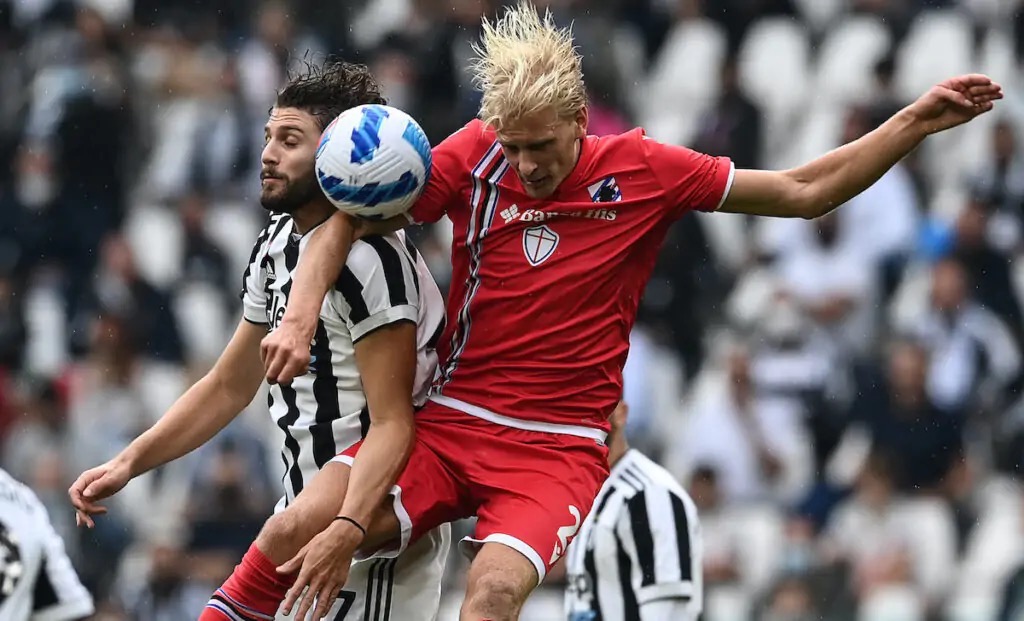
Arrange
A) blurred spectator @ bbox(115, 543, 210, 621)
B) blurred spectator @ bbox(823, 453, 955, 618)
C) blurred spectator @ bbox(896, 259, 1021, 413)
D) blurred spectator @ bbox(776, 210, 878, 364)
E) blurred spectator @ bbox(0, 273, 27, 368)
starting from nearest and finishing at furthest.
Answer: blurred spectator @ bbox(823, 453, 955, 618)
blurred spectator @ bbox(115, 543, 210, 621)
blurred spectator @ bbox(896, 259, 1021, 413)
blurred spectator @ bbox(776, 210, 878, 364)
blurred spectator @ bbox(0, 273, 27, 368)

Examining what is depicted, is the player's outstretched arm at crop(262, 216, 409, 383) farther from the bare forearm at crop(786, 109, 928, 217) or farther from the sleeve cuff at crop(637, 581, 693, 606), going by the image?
the sleeve cuff at crop(637, 581, 693, 606)

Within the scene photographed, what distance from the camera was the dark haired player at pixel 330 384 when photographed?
21.5 ft

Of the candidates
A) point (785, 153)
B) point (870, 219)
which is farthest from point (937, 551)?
point (785, 153)

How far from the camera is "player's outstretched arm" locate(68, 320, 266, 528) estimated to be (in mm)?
7168

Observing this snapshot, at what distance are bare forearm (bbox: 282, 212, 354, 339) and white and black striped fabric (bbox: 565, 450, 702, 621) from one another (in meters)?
2.04

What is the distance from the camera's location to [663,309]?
14266mm

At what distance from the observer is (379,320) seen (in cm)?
662

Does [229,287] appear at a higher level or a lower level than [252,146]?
lower

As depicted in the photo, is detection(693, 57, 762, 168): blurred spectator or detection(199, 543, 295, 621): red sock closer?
detection(199, 543, 295, 621): red sock

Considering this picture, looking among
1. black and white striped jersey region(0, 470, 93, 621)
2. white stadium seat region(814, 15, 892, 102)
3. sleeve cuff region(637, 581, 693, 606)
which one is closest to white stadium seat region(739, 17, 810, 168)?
white stadium seat region(814, 15, 892, 102)

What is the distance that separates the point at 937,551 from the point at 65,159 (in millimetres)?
8306

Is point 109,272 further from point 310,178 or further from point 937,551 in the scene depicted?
point 310,178

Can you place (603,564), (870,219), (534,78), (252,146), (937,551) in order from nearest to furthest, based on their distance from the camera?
(534,78), (603,564), (937,551), (870,219), (252,146)

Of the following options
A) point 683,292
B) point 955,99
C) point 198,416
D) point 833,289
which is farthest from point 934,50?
point 198,416
